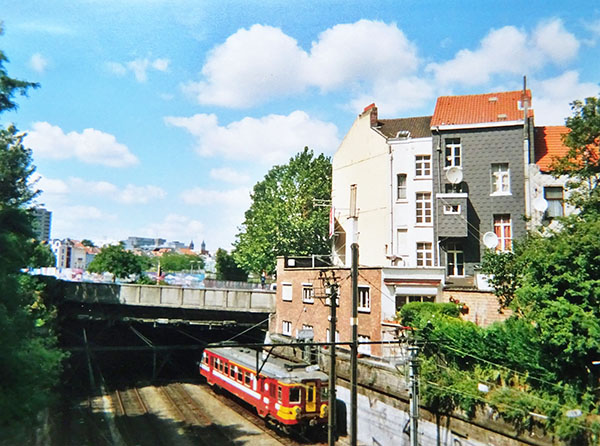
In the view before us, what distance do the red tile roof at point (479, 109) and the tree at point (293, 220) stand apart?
1520cm

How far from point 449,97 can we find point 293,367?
20.9 m

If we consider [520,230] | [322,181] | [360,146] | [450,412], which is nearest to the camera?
[450,412]

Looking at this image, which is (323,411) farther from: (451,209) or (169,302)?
(169,302)

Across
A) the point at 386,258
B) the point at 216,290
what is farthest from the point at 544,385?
the point at 216,290

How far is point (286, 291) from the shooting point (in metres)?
35.1

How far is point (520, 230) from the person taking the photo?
28.8m

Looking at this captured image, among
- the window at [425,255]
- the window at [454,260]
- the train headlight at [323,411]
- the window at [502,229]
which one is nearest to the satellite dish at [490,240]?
the window at [502,229]

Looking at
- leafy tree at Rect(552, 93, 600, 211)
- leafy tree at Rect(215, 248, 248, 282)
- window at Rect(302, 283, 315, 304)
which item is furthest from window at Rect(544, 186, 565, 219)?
leafy tree at Rect(215, 248, 248, 282)

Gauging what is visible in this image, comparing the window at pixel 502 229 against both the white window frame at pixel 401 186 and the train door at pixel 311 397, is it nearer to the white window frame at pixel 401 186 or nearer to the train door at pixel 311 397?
the white window frame at pixel 401 186

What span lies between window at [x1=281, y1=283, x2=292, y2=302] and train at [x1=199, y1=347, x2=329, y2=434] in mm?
7883

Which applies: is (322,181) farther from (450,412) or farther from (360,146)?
(450,412)

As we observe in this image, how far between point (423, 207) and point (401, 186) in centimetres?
213

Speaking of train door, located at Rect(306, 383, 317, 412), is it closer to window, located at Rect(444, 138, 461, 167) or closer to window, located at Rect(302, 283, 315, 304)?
window, located at Rect(302, 283, 315, 304)

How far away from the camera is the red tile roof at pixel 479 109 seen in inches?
1182
